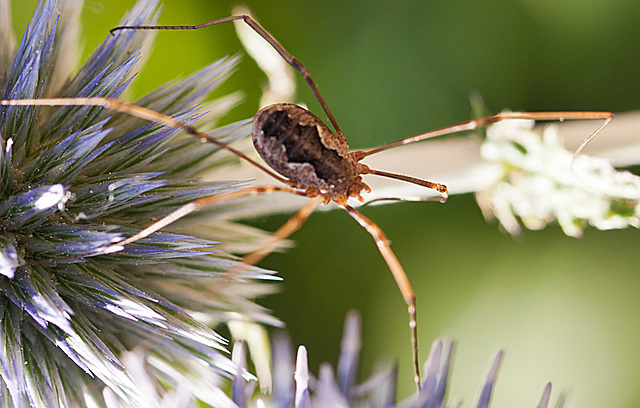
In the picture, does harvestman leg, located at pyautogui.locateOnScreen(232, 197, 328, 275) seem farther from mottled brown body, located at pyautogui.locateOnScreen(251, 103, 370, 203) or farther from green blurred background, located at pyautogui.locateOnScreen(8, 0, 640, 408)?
green blurred background, located at pyautogui.locateOnScreen(8, 0, 640, 408)

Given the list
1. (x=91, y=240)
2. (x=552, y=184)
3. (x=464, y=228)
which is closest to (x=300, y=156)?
(x=91, y=240)

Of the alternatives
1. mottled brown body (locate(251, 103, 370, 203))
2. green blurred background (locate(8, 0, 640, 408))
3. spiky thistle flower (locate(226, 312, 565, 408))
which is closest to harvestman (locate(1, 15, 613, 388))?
mottled brown body (locate(251, 103, 370, 203))

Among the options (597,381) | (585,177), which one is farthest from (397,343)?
(585,177)

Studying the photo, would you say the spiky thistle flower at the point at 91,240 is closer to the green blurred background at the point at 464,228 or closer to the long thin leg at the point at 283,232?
the long thin leg at the point at 283,232

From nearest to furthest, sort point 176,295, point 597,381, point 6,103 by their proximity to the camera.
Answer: point 6,103, point 176,295, point 597,381

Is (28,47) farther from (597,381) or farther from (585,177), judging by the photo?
(597,381)
